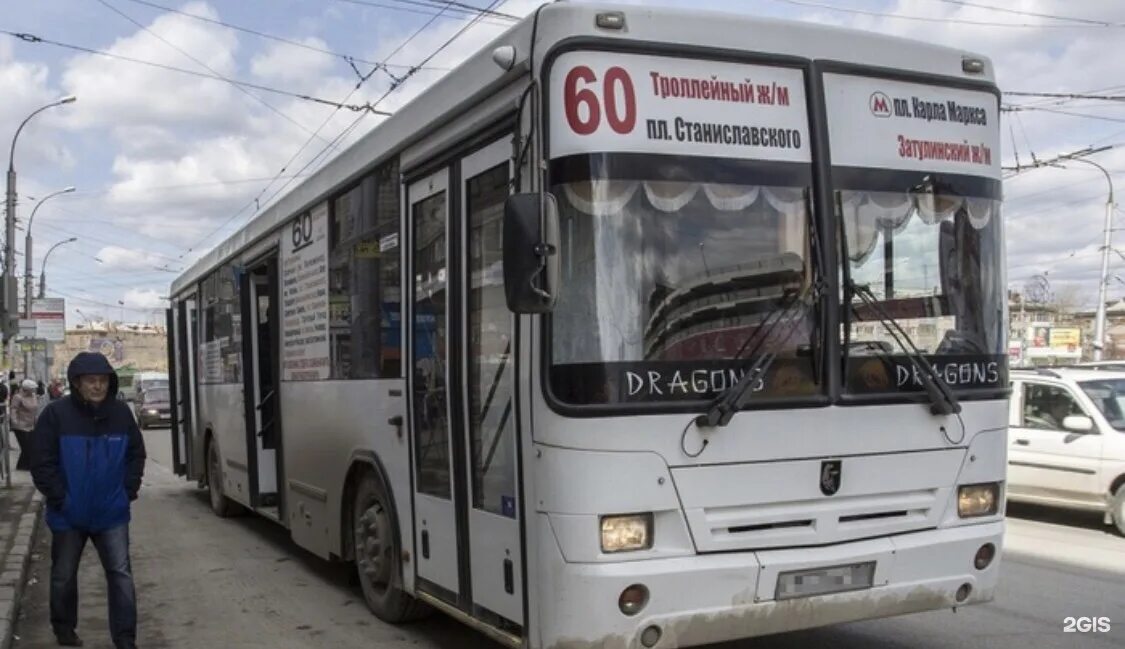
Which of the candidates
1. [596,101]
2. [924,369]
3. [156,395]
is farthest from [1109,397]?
[156,395]

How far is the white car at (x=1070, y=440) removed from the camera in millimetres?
10039

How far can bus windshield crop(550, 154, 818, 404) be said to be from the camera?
14.1 ft

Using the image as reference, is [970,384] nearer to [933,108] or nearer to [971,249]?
[971,249]

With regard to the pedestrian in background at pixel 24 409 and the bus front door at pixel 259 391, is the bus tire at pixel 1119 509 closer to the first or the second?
the bus front door at pixel 259 391

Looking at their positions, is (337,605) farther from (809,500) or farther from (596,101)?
(596,101)

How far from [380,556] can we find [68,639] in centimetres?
193

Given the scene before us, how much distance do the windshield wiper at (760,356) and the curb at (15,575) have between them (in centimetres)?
449


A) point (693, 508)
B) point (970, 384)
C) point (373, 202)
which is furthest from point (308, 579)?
point (970, 384)

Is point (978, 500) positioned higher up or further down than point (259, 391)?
further down

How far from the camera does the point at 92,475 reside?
5848mm

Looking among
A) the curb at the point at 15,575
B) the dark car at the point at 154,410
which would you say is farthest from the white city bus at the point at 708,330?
the dark car at the point at 154,410

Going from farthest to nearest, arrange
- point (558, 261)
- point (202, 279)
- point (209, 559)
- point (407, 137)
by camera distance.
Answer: point (202, 279) → point (209, 559) → point (407, 137) → point (558, 261)

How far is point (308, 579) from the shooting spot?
329 inches

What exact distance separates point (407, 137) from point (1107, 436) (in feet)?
25.7
